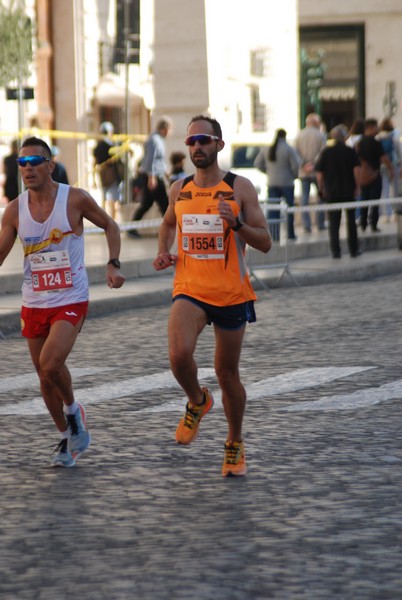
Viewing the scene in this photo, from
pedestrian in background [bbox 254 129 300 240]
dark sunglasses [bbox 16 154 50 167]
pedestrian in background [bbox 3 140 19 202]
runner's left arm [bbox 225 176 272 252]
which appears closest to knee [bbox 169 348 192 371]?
runner's left arm [bbox 225 176 272 252]

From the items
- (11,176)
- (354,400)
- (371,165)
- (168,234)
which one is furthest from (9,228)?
(371,165)

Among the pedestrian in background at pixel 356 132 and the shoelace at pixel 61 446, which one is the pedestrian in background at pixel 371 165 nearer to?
the pedestrian in background at pixel 356 132

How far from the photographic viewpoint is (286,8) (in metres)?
35.2

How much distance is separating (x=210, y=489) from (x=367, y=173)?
17.9 meters

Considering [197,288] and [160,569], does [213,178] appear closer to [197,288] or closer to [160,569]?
[197,288]

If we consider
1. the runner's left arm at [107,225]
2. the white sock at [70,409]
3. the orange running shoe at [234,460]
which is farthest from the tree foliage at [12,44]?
the orange running shoe at [234,460]

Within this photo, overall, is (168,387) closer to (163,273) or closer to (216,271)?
(216,271)

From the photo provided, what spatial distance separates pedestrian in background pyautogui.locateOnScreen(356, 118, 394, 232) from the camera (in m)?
24.0

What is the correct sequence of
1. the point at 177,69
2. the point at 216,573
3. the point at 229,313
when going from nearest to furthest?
the point at 216,573
the point at 229,313
the point at 177,69

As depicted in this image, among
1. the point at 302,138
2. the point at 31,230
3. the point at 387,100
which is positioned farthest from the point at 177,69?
the point at 387,100

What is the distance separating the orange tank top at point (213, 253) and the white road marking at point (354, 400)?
6.59 ft

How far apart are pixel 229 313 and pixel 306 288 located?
11.2m

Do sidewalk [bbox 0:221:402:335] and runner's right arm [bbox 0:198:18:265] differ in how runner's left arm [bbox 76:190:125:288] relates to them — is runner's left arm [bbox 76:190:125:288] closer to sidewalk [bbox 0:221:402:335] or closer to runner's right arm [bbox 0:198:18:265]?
runner's right arm [bbox 0:198:18:265]

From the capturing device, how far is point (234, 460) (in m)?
7.33
